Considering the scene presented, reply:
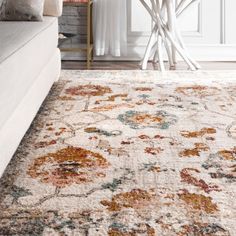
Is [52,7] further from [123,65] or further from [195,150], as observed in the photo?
[195,150]

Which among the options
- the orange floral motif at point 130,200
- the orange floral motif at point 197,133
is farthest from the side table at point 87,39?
the orange floral motif at point 130,200

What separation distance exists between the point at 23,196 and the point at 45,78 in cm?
115

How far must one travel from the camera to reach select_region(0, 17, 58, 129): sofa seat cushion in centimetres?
152

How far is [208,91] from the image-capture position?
9.81 feet

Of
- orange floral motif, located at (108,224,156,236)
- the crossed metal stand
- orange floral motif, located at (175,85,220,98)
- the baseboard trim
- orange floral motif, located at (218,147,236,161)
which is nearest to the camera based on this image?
orange floral motif, located at (108,224,156,236)

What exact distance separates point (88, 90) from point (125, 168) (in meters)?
1.36

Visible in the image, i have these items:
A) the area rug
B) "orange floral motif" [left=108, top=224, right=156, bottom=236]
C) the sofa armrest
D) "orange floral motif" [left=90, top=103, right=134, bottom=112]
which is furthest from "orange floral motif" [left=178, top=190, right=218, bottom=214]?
the sofa armrest

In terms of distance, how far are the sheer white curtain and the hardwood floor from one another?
0.11 metres

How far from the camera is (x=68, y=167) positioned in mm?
1711

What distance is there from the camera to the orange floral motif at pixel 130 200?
4.58 feet

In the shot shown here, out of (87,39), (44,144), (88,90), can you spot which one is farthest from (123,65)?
(44,144)

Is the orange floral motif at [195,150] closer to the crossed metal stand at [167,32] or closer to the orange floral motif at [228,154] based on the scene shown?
the orange floral motif at [228,154]

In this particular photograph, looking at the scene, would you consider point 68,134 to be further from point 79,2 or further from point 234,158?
point 79,2

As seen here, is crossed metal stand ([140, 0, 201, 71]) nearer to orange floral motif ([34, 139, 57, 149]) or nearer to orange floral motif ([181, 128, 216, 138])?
orange floral motif ([181, 128, 216, 138])
